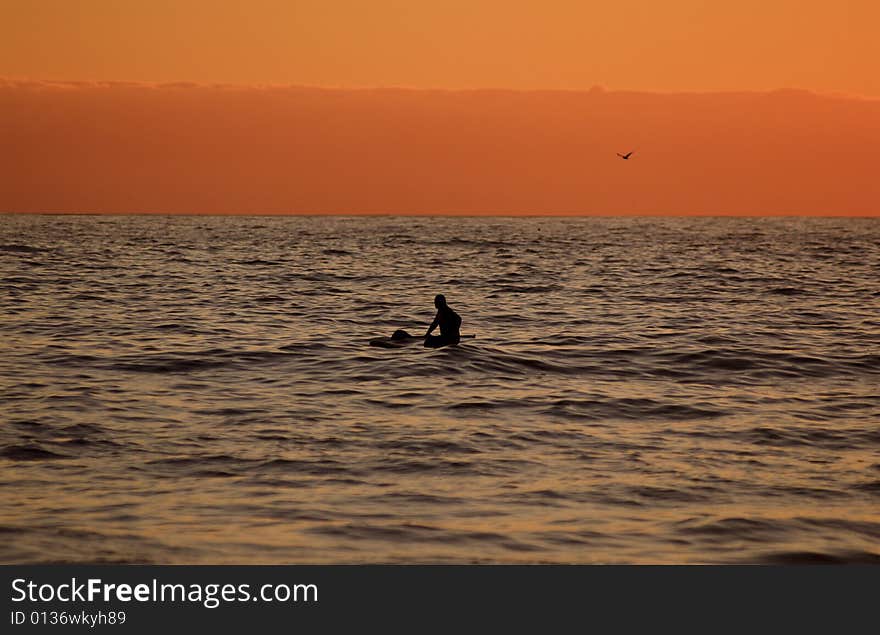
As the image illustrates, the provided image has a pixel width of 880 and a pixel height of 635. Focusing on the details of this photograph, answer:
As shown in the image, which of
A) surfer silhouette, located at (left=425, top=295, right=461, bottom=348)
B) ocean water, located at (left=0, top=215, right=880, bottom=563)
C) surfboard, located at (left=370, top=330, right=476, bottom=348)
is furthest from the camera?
surfboard, located at (left=370, top=330, right=476, bottom=348)

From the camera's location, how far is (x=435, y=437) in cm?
1470

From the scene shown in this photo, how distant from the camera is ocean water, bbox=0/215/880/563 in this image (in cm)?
1027

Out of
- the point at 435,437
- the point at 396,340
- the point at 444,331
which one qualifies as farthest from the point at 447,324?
the point at 435,437

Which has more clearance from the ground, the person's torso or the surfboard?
the person's torso

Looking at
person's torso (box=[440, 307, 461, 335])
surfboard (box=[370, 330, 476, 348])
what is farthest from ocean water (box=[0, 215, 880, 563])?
person's torso (box=[440, 307, 461, 335])

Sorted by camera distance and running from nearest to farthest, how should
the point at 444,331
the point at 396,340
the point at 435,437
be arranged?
the point at 435,437
the point at 444,331
the point at 396,340

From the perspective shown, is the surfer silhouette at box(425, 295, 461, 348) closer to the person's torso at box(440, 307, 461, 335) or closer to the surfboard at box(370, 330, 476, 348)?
the person's torso at box(440, 307, 461, 335)

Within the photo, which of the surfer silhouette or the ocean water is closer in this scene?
the ocean water

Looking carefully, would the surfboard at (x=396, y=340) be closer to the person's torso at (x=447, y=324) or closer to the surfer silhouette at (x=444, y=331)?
the surfer silhouette at (x=444, y=331)

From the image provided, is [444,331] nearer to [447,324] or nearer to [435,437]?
[447,324]

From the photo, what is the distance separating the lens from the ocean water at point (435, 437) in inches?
404

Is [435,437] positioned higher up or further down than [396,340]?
further down

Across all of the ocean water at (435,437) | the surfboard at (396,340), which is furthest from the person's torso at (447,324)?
the surfboard at (396,340)

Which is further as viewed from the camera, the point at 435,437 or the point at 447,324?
the point at 447,324
